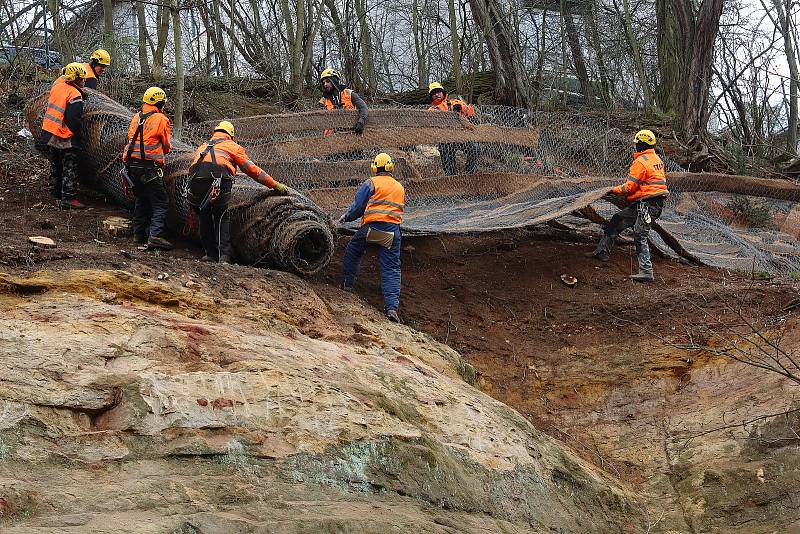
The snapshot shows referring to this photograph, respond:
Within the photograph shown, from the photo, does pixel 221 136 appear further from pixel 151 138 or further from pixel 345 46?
pixel 345 46

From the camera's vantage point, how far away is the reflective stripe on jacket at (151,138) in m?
8.39

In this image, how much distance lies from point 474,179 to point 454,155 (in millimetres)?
474

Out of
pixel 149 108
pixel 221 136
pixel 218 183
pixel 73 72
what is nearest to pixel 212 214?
pixel 218 183

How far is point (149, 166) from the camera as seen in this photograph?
8.45 meters

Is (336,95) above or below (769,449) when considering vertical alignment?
above

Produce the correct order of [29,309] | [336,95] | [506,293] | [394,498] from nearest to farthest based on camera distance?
[394,498] → [29,309] → [506,293] → [336,95]

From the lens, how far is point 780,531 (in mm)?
5910

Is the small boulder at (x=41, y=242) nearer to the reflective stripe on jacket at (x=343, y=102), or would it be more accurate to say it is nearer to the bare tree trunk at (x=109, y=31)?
the reflective stripe on jacket at (x=343, y=102)

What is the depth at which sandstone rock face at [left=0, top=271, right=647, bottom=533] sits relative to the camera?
13.0 feet

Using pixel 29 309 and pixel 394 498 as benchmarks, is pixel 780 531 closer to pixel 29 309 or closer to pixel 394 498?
pixel 394 498

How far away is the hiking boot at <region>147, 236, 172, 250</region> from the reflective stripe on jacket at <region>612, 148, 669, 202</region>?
4684 mm

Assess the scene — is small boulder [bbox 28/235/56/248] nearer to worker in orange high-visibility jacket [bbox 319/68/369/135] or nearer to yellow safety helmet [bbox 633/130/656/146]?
worker in orange high-visibility jacket [bbox 319/68/369/135]

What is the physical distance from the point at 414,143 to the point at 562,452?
4.77 meters

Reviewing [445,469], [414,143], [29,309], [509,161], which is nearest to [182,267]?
[29,309]
